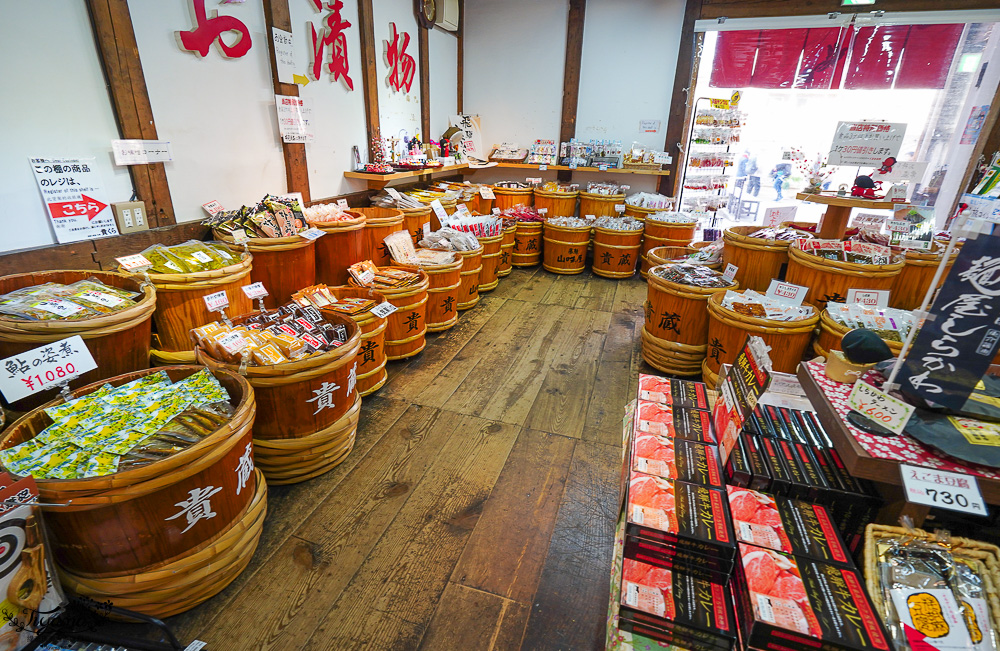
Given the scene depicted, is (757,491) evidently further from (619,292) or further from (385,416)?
(619,292)

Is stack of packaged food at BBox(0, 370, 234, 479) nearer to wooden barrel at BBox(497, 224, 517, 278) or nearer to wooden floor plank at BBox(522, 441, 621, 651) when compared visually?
wooden floor plank at BBox(522, 441, 621, 651)

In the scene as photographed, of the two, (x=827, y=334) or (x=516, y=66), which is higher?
(x=516, y=66)

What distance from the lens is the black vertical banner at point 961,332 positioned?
0.97 meters

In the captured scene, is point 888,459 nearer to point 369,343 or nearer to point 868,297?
point 868,297

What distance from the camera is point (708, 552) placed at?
3.80 ft

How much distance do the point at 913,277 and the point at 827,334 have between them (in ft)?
4.27

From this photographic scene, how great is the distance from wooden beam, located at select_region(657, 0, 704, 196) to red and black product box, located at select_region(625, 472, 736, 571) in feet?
18.4

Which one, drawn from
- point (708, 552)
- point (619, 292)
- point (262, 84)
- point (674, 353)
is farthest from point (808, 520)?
point (619, 292)

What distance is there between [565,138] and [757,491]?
5.94 metres

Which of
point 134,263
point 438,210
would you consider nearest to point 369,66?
point 438,210

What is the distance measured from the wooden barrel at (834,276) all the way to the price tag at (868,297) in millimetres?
74

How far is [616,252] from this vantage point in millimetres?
5570

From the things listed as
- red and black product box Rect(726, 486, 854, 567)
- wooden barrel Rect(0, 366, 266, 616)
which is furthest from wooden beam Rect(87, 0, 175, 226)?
red and black product box Rect(726, 486, 854, 567)

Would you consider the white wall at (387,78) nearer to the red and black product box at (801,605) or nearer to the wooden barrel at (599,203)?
the wooden barrel at (599,203)
